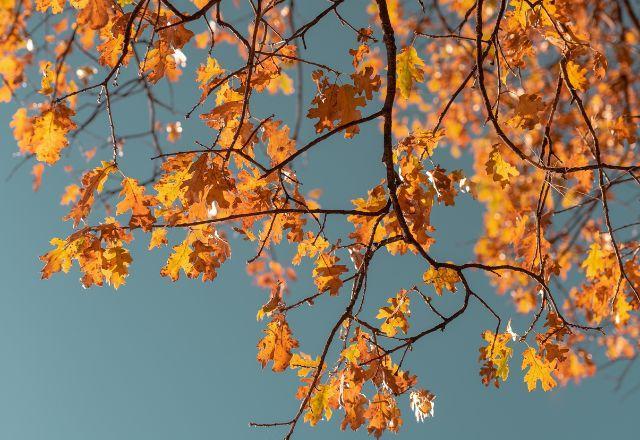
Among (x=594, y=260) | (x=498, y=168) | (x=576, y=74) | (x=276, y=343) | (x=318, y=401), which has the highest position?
(x=594, y=260)

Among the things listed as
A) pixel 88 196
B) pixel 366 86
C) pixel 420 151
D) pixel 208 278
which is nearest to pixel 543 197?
pixel 420 151

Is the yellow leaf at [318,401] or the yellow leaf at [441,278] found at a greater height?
the yellow leaf at [441,278]

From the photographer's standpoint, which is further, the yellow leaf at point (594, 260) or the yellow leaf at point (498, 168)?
the yellow leaf at point (594, 260)

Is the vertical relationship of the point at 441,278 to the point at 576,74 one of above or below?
below

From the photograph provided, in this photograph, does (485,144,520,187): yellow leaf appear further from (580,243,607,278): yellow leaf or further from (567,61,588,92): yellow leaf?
(580,243,607,278): yellow leaf

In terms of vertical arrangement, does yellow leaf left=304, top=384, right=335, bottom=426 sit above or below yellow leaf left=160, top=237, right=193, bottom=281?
below

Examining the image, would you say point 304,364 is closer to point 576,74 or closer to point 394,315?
point 394,315

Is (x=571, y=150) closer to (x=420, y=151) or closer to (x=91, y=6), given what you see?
(x=420, y=151)

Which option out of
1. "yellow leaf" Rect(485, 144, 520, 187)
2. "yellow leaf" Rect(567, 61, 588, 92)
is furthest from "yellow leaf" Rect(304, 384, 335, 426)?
"yellow leaf" Rect(567, 61, 588, 92)

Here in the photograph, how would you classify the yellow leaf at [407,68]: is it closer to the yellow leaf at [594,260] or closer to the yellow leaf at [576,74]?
the yellow leaf at [576,74]

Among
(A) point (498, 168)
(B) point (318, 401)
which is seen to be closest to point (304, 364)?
(B) point (318, 401)

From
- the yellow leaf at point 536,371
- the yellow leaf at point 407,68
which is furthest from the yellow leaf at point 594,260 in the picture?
the yellow leaf at point 407,68

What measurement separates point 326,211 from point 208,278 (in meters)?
0.53

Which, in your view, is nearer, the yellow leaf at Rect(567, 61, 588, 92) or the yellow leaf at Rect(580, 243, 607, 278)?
the yellow leaf at Rect(567, 61, 588, 92)
